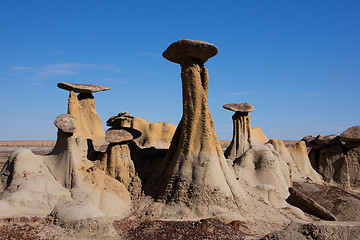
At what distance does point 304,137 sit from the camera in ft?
74.1

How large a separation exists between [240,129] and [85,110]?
9007mm

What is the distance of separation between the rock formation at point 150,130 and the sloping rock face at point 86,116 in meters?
2.99

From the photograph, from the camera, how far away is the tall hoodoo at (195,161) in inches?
393

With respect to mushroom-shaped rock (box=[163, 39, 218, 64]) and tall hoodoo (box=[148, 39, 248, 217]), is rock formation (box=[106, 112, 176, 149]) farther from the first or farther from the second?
mushroom-shaped rock (box=[163, 39, 218, 64])

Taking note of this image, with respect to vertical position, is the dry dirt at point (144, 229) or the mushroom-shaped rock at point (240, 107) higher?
the mushroom-shaped rock at point (240, 107)

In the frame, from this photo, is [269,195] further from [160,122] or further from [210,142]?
[160,122]

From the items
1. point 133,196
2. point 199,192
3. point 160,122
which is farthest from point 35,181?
point 160,122

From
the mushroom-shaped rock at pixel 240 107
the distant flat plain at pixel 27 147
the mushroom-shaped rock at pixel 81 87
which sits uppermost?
the mushroom-shaped rock at pixel 81 87

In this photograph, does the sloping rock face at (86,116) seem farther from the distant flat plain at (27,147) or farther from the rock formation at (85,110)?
the distant flat plain at (27,147)

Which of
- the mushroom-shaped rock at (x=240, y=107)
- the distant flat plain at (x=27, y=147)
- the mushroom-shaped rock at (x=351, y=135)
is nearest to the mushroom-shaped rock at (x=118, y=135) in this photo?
the mushroom-shaped rock at (x=240, y=107)

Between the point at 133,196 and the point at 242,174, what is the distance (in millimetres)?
4527

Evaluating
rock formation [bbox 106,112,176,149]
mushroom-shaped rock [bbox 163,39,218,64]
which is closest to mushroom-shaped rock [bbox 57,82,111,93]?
rock formation [bbox 106,112,176,149]

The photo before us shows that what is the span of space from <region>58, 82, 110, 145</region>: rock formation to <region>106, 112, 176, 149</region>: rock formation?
3.02 meters

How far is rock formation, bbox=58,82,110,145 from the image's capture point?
13027 millimetres
